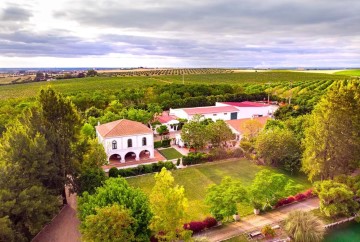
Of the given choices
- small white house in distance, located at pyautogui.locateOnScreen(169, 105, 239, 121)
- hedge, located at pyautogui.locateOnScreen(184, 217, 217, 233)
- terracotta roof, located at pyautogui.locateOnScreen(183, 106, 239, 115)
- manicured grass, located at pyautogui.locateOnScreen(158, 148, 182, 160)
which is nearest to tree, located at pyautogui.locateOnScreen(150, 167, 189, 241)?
hedge, located at pyautogui.locateOnScreen(184, 217, 217, 233)

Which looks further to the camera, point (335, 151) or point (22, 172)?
point (335, 151)

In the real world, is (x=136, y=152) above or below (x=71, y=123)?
below

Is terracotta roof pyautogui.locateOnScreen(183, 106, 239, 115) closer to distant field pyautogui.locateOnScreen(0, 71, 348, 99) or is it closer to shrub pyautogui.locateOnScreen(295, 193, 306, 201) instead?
shrub pyautogui.locateOnScreen(295, 193, 306, 201)

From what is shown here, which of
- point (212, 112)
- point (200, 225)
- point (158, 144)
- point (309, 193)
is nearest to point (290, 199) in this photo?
point (309, 193)

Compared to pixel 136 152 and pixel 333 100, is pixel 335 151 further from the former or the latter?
pixel 136 152

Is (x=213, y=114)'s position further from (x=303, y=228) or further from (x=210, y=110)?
(x=303, y=228)

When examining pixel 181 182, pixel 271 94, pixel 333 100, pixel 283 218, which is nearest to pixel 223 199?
pixel 283 218

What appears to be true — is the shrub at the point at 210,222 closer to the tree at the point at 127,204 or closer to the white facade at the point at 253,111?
the tree at the point at 127,204
